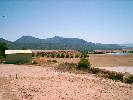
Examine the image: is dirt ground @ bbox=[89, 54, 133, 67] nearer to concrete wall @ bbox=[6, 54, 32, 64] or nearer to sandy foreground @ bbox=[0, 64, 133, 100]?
concrete wall @ bbox=[6, 54, 32, 64]

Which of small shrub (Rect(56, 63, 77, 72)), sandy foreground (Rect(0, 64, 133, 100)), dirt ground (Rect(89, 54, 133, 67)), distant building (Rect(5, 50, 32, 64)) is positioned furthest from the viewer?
dirt ground (Rect(89, 54, 133, 67))

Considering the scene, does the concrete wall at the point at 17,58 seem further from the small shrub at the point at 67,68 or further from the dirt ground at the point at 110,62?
the dirt ground at the point at 110,62

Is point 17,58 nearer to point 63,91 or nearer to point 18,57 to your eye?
point 18,57

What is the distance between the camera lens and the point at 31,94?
17.0 meters

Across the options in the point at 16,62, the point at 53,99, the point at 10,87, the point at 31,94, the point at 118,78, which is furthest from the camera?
the point at 16,62

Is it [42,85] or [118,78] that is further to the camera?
[118,78]

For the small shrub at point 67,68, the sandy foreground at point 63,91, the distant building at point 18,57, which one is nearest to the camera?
the sandy foreground at point 63,91

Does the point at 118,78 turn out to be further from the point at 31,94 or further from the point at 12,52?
the point at 12,52

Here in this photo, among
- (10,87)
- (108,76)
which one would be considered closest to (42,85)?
(10,87)

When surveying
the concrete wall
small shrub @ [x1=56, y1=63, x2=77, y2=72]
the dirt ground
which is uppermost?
the concrete wall

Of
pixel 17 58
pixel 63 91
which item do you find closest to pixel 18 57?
pixel 17 58

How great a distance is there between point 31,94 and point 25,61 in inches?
1131

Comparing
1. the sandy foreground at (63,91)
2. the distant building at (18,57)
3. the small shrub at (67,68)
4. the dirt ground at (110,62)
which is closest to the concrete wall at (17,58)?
the distant building at (18,57)

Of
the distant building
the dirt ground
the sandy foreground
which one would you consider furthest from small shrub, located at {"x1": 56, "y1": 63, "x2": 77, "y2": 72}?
the dirt ground
